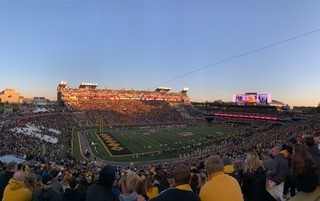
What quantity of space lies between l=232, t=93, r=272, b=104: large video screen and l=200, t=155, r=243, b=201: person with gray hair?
304 ft

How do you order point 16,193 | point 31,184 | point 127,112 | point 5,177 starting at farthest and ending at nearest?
point 127,112 → point 5,177 → point 31,184 → point 16,193

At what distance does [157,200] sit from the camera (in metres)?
3.32

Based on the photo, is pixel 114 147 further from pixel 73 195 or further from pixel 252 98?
pixel 252 98

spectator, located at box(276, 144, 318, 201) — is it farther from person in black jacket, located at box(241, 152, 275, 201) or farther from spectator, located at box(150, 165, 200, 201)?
spectator, located at box(150, 165, 200, 201)

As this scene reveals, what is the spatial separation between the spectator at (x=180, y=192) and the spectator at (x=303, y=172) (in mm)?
2772

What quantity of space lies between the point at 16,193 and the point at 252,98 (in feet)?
312

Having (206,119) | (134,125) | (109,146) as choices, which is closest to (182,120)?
(206,119)

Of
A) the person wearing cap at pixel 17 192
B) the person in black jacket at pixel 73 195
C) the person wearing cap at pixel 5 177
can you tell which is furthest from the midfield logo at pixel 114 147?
the person in black jacket at pixel 73 195

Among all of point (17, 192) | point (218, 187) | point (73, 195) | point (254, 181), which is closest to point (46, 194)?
point (73, 195)

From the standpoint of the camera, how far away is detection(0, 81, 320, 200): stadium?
2443cm

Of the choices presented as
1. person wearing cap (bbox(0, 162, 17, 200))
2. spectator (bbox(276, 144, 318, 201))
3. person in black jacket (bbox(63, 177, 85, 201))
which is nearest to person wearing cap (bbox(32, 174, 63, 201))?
person in black jacket (bbox(63, 177, 85, 201))

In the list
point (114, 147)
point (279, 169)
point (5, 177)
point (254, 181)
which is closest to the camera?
point (254, 181)

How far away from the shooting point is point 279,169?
6.49m

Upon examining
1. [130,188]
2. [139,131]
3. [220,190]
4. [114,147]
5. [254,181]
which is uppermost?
[220,190]
